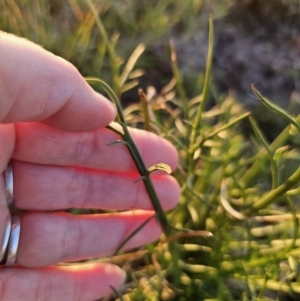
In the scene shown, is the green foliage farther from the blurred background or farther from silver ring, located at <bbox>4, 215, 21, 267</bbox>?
silver ring, located at <bbox>4, 215, 21, 267</bbox>

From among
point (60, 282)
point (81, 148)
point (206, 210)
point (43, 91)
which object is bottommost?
point (60, 282)

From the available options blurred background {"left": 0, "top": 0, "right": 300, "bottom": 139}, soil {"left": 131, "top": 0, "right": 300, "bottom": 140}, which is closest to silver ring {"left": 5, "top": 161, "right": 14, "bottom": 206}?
blurred background {"left": 0, "top": 0, "right": 300, "bottom": 139}

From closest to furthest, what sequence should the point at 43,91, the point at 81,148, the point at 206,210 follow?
the point at 43,91
the point at 81,148
the point at 206,210

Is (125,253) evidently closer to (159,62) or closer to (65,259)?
(65,259)

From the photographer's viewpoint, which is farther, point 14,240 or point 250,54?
point 250,54

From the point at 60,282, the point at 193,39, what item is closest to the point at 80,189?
the point at 60,282

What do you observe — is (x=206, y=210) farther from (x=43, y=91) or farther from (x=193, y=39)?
(x=193, y=39)
